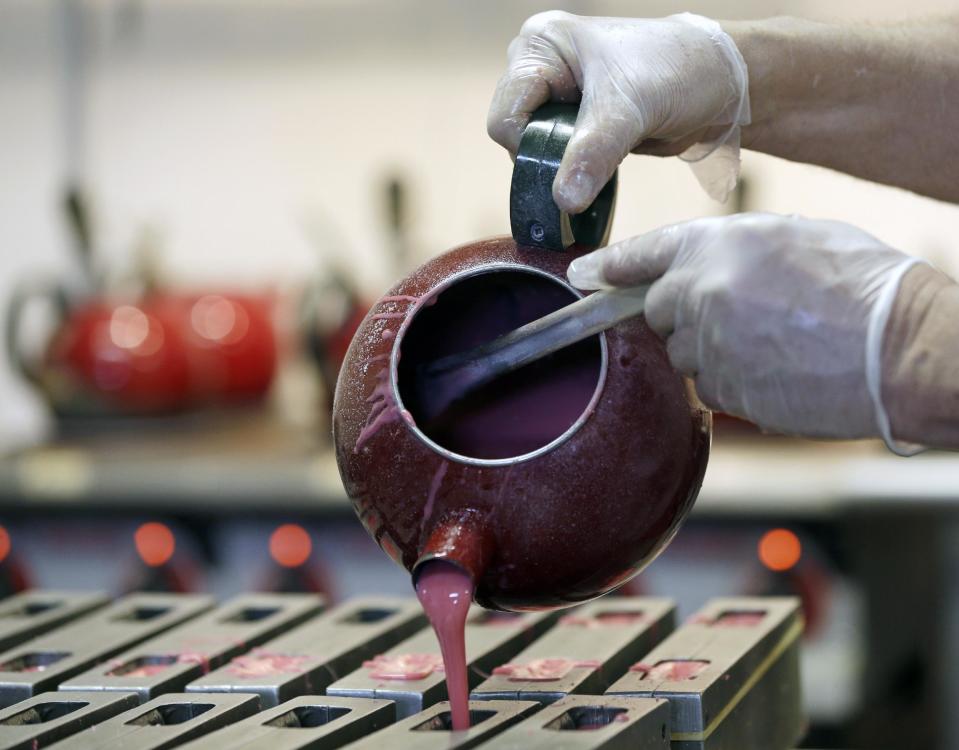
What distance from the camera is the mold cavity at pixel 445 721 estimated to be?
1.16m

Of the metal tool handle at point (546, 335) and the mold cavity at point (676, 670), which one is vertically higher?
the metal tool handle at point (546, 335)

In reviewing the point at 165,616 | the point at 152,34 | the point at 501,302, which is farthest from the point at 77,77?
the point at 501,302

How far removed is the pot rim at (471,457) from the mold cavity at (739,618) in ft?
1.45

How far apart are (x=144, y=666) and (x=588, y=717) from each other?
0.48m

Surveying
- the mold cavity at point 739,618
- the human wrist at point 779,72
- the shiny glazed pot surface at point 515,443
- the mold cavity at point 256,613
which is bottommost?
the mold cavity at point 739,618

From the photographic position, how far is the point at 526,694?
1243mm

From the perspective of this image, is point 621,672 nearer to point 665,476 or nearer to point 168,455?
point 665,476

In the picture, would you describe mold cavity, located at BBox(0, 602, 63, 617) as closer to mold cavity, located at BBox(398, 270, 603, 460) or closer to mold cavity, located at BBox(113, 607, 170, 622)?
mold cavity, located at BBox(113, 607, 170, 622)

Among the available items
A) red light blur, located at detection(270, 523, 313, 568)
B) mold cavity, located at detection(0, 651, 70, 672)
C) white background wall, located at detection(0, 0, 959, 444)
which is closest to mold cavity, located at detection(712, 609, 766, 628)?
mold cavity, located at detection(0, 651, 70, 672)

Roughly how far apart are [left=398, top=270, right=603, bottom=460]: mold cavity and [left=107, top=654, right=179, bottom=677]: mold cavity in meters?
0.40

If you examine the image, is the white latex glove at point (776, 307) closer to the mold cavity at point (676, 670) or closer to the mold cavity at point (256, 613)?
the mold cavity at point (676, 670)

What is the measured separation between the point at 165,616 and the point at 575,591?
616 mm

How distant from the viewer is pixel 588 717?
119cm

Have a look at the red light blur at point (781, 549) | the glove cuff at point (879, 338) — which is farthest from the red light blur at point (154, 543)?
the glove cuff at point (879, 338)
